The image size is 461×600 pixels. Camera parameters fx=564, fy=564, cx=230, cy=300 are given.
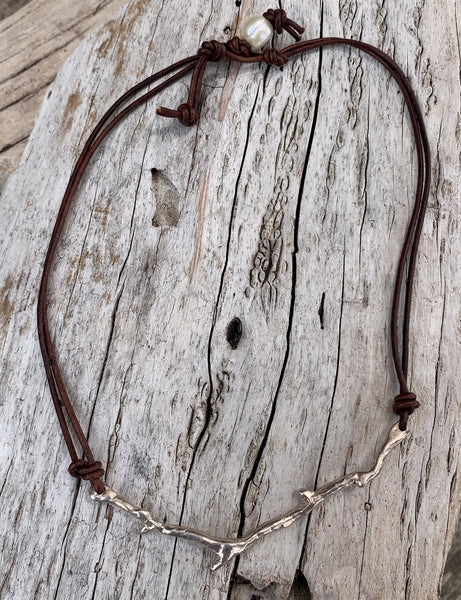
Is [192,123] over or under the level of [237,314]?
over

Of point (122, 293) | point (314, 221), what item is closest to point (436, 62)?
point (314, 221)

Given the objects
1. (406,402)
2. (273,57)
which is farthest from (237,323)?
(273,57)

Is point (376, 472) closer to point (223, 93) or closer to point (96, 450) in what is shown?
point (96, 450)

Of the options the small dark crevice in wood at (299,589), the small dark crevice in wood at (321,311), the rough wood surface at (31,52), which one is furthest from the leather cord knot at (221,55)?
the small dark crevice in wood at (299,589)

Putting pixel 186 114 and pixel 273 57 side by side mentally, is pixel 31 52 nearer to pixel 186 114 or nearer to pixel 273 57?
pixel 186 114

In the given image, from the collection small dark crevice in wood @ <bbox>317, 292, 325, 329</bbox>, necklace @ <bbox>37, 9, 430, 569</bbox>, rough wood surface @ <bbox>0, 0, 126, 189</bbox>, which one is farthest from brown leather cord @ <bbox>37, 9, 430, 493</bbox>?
rough wood surface @ <bbox>0, 0, 126, 189</bbox>

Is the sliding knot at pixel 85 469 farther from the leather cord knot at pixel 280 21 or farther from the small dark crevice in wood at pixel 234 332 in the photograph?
the leather cord knot at pixel 280 21
